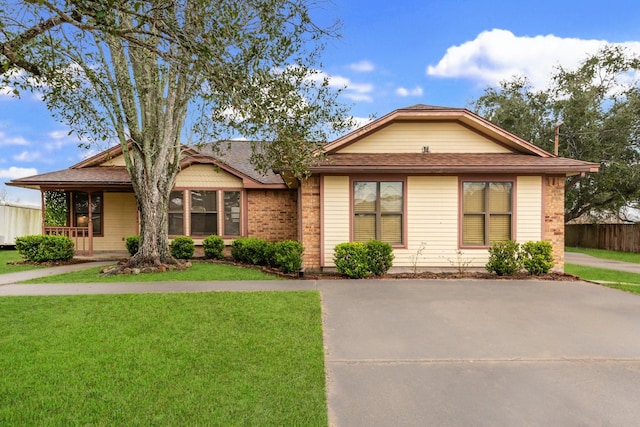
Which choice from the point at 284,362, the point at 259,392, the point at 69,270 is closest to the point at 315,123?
the point at 284,362

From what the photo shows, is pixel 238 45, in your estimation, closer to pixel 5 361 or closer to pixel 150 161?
pixel 5 361

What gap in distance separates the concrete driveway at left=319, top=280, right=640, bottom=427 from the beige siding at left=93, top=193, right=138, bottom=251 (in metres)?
10.7

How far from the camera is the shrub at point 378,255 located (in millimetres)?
9172

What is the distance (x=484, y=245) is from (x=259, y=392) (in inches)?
334

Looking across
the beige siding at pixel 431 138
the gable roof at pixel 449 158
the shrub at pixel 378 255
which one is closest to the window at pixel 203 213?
the gable roof at pixel 449 158

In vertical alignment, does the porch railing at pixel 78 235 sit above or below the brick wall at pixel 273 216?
below

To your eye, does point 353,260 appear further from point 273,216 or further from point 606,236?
point 606,236

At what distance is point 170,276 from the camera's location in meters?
9.48

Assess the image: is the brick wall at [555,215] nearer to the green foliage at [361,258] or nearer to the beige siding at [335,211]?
the green foliage at [361,258]

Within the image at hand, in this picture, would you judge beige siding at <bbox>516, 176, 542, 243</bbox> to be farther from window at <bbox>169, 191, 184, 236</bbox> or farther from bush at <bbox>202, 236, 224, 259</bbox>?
window at <bbox>169, 191, 184, 236</bbox>

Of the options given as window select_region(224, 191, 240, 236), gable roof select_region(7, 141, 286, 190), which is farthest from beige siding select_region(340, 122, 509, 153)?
window select_region(224, 191, 240, 236)

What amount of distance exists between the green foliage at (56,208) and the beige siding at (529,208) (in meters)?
16.6

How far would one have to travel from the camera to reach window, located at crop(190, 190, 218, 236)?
1379 centimetres

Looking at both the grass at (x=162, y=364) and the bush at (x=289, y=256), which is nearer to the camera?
the grass at (x=162, y=364)
